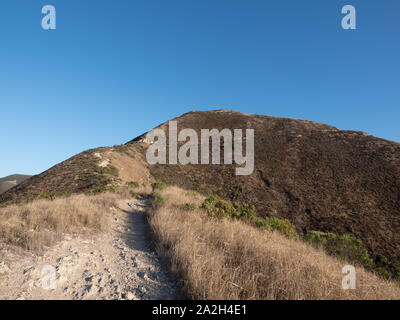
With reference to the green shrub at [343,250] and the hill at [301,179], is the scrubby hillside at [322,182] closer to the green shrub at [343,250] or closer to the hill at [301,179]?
the hill at [301,179]

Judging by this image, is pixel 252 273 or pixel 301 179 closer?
pixel 252 273

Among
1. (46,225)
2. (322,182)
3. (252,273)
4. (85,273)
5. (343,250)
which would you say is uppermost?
(46,225)

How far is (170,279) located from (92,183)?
16.3 meters

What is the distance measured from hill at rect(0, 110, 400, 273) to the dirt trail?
11.1 metres

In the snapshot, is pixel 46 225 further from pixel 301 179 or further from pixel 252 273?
pixel 301 179

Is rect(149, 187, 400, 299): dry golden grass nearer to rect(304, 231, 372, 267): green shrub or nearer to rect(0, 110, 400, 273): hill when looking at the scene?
rect(304, 231, 372, 267): green shrub

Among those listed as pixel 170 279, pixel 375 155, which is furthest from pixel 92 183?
pixel 375 155

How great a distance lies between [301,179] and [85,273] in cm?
3299

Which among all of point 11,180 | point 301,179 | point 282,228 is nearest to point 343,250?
point 282,228

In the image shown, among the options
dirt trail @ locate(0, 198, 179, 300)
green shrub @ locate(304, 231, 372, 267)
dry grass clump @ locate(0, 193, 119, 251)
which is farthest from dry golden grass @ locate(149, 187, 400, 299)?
green shrub @ locate(304, 231, 372, 267)

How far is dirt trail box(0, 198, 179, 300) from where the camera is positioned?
123 inches

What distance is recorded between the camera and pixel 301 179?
31.5 m

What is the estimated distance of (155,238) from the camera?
5703mm

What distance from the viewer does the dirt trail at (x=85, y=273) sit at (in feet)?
10.2
